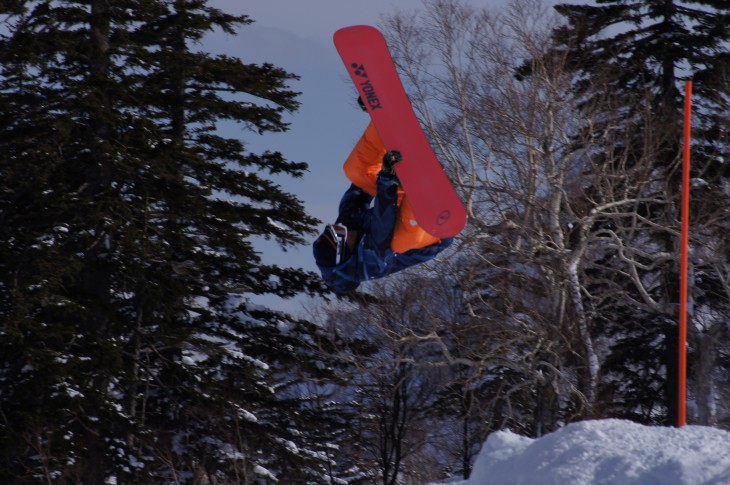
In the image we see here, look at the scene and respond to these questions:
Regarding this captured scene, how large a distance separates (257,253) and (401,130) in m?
10.4

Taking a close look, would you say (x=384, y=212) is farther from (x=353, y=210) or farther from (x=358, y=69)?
(x=358, y=69)

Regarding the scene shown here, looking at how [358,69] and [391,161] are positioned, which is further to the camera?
[358,69]

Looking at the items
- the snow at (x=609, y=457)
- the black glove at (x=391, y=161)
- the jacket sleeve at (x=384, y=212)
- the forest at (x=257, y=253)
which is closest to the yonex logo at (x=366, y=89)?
the black glove at (x=391, y=161)

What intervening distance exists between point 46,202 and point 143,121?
2134mm

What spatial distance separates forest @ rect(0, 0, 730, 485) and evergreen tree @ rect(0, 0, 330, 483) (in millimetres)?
46

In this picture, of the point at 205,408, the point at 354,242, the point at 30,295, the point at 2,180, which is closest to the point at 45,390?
the point at 30,295

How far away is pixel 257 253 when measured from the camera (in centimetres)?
1527

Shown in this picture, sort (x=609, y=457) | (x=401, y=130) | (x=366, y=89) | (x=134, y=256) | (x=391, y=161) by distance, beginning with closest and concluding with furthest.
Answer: (x=609, y=457), (x=391, y=161), (x=401, y=130), (x=366, y=89), (x=134, y=256)

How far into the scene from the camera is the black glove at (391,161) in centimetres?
497

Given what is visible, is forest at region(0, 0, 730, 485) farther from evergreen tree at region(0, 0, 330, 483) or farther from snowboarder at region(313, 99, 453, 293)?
snowboarder at region(313, 99, 453, 293)

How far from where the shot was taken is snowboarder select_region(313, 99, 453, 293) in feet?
16.5

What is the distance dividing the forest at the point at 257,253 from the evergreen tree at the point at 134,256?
46mm

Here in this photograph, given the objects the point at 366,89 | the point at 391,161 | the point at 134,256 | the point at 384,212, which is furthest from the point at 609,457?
the point at 134,256

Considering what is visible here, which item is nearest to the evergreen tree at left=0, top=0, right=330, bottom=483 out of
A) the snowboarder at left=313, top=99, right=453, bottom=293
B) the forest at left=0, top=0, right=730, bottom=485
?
the forest at left=0, top=0, right=730, bottom=485
